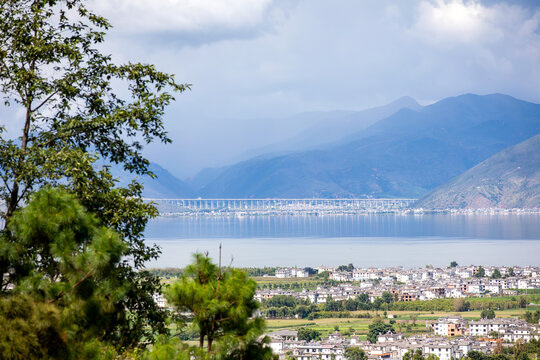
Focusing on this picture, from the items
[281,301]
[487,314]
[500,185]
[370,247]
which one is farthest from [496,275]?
[500,185]

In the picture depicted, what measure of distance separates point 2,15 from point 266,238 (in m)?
43.2

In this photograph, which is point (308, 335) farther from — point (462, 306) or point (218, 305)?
point (218, 305)

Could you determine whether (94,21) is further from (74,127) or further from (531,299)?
(531,299)

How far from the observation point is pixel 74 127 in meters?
3.66

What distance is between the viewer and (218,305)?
9.90 feet

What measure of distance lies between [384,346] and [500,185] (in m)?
80.7

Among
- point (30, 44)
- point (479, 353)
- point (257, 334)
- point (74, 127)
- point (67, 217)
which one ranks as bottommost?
point (479, 353)

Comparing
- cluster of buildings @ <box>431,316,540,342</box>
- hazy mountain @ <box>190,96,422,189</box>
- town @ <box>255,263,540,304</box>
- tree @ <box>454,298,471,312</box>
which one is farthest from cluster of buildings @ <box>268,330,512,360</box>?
hazy mountain @ <box>190,96,422,189</box>

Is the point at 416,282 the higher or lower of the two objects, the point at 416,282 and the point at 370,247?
the lower

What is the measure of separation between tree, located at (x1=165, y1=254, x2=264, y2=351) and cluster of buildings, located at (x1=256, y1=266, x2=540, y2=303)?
1755 centimetres

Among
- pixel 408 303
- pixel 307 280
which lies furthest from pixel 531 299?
pixel 307 280

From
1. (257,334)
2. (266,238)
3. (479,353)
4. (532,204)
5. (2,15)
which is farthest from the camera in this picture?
(532,204)

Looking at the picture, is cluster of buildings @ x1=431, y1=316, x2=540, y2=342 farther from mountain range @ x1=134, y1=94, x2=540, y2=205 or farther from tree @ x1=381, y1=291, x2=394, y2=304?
mountain range @ x1=134, y1=94, x2=540, y2=205

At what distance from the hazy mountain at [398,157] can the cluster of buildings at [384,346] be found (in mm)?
108050
